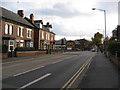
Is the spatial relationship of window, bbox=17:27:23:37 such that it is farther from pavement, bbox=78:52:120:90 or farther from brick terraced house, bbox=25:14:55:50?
pavement, bbox=78:52:120:90

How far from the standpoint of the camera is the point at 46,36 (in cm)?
5884

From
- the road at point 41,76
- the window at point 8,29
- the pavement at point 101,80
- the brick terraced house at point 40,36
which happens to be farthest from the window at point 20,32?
the pavement at point 101,80

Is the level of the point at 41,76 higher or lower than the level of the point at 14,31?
lower

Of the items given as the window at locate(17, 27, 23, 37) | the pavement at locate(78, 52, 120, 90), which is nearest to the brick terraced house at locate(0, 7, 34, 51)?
the window at locate(17, 27, 23, 37)

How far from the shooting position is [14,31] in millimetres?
38688

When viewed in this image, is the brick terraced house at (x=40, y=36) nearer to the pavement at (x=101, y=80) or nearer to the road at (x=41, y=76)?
the road at (x=41, y=76)

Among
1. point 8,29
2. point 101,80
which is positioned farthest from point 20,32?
point 101,80

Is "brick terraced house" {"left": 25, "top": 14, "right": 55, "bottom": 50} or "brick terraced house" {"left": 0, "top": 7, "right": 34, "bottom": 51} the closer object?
"brick terraced house" {"left": 0, "top": 7, "right": 34, "bottom": 51}

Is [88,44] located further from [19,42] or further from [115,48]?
[115,48]

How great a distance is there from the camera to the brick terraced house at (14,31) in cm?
3472

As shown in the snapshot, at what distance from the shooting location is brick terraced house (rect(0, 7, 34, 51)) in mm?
34719

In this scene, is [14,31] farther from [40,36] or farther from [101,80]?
[101,80]

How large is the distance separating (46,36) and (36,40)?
7397 millimetres

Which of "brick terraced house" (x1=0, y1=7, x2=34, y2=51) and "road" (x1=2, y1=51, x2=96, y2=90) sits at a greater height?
"brick terraced house" (x1=0, y1=7, x2=34, y2=51)
